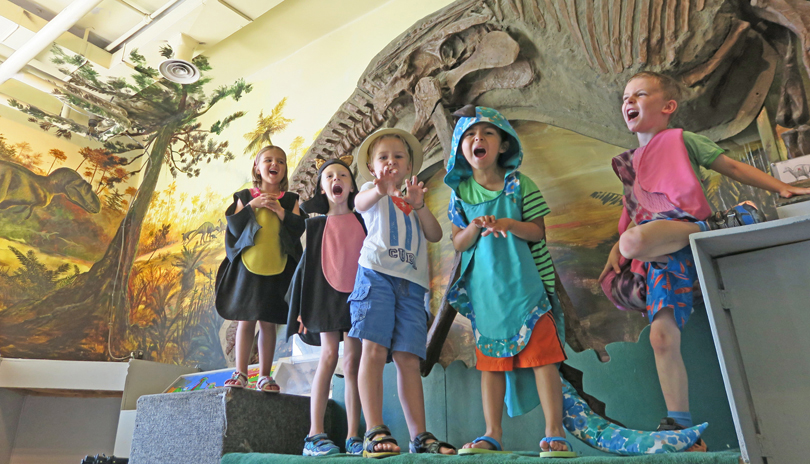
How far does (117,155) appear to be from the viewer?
6.07m

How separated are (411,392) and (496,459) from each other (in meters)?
0.48

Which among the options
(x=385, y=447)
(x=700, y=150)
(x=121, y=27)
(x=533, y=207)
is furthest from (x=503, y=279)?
(x=121, y=27)

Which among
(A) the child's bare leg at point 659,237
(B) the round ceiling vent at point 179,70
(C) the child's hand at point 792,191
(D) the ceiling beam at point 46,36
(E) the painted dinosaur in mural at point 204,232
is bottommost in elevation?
(A) the child's bare leg at point 659,237

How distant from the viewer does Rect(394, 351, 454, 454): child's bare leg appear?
71.2 inches

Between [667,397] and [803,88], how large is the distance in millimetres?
1253

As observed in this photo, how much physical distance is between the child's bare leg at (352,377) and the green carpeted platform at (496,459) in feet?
0.77

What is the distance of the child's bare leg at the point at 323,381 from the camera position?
202 centimetres

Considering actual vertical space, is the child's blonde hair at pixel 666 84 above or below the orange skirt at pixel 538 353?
above

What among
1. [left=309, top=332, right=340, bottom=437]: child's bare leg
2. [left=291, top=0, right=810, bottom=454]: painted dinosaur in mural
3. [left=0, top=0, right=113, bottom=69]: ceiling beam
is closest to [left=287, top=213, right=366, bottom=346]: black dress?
[left=309, top=332, right=340, bottom=437]: child's bare leg

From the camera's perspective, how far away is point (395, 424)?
2301 millimetres

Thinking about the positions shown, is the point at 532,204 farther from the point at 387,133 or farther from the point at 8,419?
the point at 8,419

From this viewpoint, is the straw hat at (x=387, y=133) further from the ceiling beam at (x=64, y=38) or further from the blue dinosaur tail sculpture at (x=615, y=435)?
the ceiling beam at (x=64, y=38)

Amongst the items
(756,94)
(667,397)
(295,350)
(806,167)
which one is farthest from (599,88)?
(295,350)

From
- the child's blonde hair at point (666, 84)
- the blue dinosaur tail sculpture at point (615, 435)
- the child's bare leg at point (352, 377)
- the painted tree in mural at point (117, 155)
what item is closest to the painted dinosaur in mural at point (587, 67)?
the blue dinosaur tail sculpture at point (615, 435)
